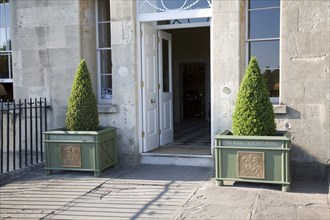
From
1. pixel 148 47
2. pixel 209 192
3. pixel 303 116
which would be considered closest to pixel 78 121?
pixel 148 47

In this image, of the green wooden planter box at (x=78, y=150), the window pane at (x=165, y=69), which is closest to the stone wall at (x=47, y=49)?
the green wooden planter box at (x=78, y=150)

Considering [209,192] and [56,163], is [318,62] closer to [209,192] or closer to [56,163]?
[209,192]

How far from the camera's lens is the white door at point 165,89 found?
7957mm

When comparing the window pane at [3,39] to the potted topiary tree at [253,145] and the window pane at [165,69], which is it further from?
A: the potted topiary tree at [253,145]

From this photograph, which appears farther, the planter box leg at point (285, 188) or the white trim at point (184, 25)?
the white trim at point (184, 25)

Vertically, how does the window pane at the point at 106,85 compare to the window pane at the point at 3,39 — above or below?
below

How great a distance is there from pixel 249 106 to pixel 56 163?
3.39 meters

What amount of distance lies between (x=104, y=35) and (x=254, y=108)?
3746 mm

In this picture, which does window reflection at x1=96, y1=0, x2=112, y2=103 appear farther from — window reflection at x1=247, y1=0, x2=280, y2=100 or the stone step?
window reflection at x1=247, y1=0, x2=280, y2=100

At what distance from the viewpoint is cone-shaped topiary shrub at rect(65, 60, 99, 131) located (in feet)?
21.1

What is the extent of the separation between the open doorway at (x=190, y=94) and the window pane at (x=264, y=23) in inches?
92.8

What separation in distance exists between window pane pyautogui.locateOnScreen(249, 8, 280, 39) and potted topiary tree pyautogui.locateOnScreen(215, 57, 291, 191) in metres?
1.21

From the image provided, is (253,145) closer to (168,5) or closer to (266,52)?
(266,52)

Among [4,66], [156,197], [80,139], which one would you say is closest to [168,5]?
[80,139]
